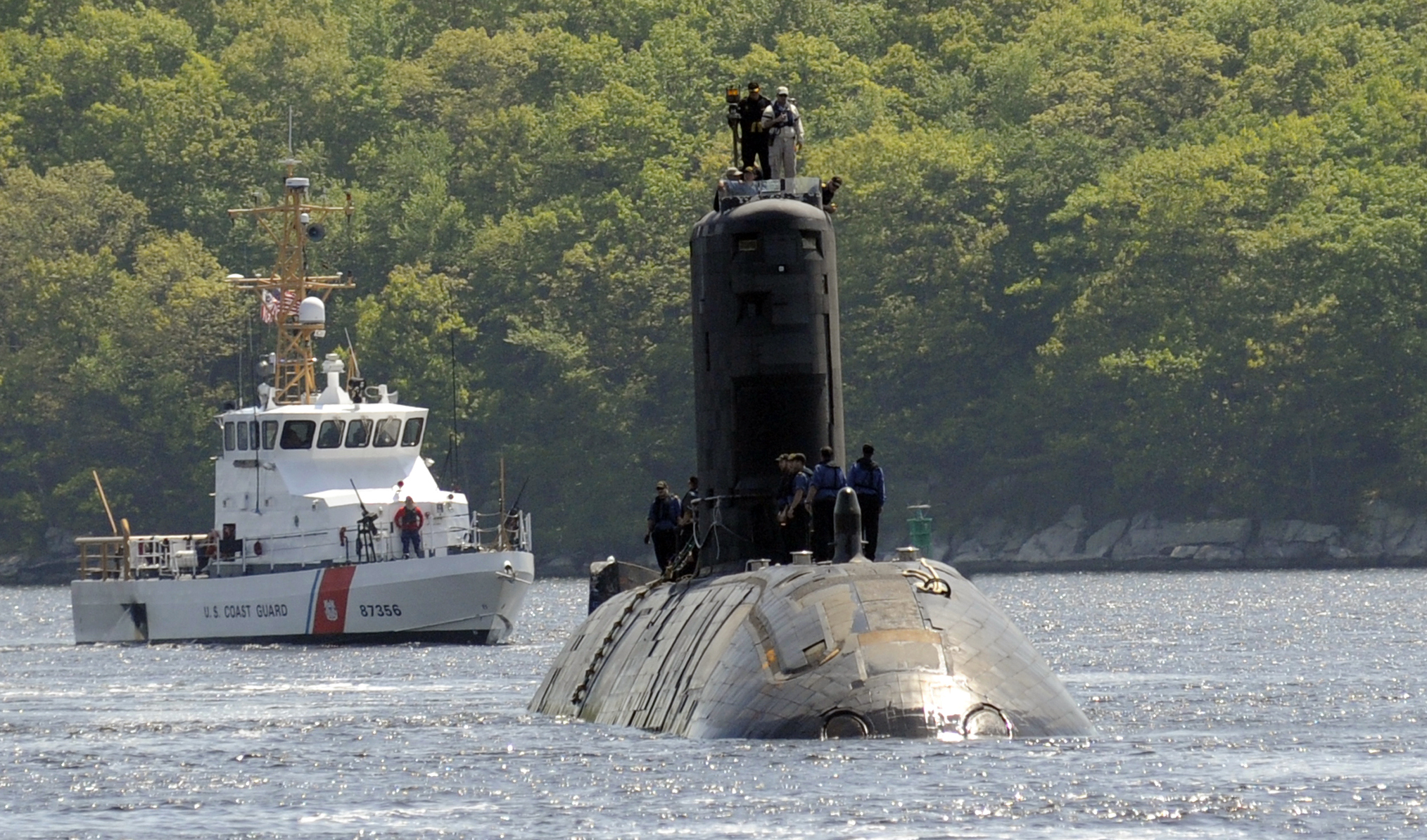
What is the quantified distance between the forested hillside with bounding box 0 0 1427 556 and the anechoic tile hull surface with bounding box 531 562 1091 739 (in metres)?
83.8

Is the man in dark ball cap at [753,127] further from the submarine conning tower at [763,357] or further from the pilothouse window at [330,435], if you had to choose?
the pilothouse window at [330,435]

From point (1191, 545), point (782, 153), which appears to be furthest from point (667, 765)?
point (1191, 545)

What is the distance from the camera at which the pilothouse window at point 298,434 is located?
67.1 meters

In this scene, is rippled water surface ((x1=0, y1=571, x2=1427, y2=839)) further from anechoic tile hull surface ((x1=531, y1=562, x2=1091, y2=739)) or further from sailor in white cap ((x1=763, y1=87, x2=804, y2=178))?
sailor in white cap ((x1=763, y1=87, x2=804, y2=178))

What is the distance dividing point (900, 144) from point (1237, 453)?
21810 millimetres

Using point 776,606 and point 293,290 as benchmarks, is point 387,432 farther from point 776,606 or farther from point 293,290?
point 776,606

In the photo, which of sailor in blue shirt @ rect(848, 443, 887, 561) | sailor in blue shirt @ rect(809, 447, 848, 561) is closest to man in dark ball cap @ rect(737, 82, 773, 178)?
sailor in blue shirt @ rect(848, 443, 887, 561)

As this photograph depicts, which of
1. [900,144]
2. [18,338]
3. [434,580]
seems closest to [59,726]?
[434,580]

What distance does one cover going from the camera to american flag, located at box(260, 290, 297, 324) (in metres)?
71.9

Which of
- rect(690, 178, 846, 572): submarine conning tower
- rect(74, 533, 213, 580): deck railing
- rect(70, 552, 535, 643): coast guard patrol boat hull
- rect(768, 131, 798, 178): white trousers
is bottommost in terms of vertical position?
rect(70, 552, 535, 643): coast guard patrol boat hull

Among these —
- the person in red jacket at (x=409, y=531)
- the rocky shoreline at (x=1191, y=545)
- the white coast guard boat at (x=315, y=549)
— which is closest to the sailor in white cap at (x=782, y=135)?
the white coast guard boat at (x=315, y=549)

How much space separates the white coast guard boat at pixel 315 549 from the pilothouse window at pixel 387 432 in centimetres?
3

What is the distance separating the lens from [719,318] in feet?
113

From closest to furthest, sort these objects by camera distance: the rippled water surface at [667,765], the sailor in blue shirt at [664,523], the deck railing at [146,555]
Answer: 1. the rippled water surface at [667,765]
2. the sailor in blue shirt at [664,523]
3. the deck railing at [146,555]
